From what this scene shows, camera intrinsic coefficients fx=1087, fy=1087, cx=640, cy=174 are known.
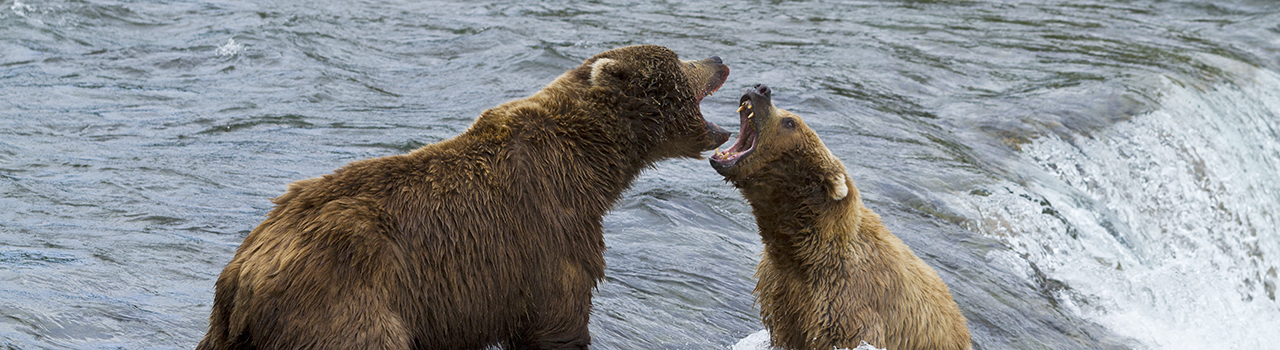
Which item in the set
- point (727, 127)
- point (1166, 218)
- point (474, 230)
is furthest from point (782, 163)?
point (1166, 218)

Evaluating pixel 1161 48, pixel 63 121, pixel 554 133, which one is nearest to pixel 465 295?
pixel 554 133

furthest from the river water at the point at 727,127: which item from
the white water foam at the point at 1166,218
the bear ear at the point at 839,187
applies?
the bear ear at the point at 839,187

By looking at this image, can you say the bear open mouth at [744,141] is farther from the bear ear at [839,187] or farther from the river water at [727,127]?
the river water at [727,127]

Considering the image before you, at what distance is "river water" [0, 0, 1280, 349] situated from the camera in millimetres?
5723

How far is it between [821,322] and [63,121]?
6.47m

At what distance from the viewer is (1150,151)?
9.35 m

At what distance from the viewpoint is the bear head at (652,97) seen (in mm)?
4645

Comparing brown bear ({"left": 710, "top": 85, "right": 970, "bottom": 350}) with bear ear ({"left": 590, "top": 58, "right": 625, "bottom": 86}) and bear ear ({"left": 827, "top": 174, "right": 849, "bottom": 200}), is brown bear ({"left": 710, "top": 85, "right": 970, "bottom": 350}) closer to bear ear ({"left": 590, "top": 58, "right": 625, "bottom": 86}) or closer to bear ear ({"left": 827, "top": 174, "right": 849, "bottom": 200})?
bear ear ({"left": 827, "top": 174, "right": 849, "bottom": 200})

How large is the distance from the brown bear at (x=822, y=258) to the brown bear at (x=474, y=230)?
0.84ft

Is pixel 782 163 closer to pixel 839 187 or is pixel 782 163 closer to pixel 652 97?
pixel 839 187

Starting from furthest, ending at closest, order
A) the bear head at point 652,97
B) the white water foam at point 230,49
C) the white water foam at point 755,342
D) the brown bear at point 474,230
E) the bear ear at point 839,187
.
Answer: the white water foam at point 230,49 < the white water foam at point 755,342 < the bear ear at point 839,187 < the bear head at point 652,97 < the brown bear at point 474,230

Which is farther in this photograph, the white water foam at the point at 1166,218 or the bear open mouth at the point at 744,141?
the white water foam at the point at 1166,218

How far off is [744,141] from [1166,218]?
5409 millimetres

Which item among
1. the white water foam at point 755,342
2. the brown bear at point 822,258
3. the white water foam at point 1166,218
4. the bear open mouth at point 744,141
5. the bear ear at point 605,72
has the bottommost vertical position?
the white water foam at point 1166,218
